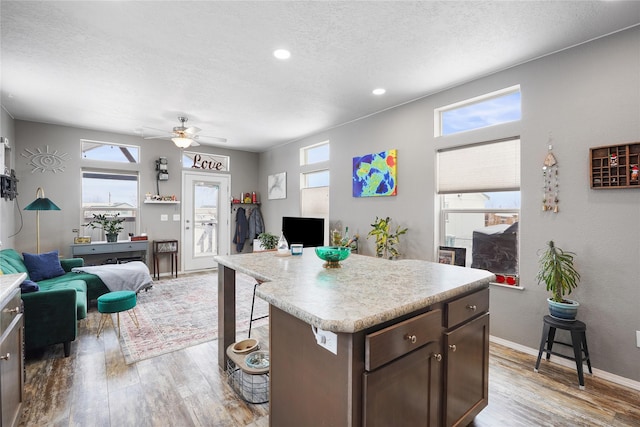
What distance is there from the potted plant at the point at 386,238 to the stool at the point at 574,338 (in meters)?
1.70

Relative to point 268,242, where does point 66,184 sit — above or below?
above

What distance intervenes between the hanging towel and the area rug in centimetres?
162

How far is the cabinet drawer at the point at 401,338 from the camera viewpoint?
3.69 feet

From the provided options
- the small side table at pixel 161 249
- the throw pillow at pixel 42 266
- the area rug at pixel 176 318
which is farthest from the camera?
the small side table at pixel 161 249

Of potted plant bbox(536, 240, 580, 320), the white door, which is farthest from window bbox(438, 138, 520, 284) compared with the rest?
the white door

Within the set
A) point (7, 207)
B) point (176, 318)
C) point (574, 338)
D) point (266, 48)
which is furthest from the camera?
point (7, 207)

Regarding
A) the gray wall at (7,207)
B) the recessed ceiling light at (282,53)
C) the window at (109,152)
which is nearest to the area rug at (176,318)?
the gray wall at (7,207)

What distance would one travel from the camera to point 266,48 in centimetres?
263

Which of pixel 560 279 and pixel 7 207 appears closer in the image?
pixel 560 279

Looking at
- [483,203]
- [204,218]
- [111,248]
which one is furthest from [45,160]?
[483,203]

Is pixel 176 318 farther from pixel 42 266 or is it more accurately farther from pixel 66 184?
pixel 66 184

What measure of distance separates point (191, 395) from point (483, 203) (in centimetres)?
324

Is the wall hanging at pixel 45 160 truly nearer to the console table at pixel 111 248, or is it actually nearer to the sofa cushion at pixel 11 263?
the console table at pixel 111 248

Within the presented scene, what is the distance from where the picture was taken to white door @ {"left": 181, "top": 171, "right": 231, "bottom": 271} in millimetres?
6324
